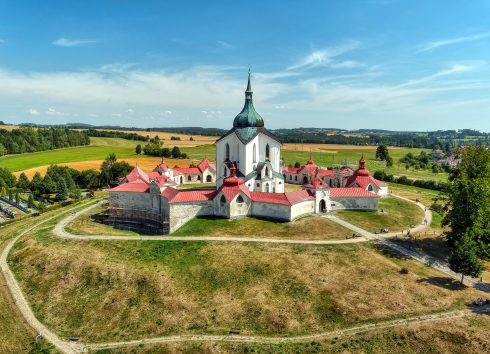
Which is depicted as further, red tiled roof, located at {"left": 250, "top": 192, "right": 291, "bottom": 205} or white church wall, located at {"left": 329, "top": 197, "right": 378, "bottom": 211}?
white church wall, located at {"left": 329, "top": 197, "right": 378, "bottom": 211}

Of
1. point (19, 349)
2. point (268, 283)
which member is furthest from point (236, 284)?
point (19, 349)

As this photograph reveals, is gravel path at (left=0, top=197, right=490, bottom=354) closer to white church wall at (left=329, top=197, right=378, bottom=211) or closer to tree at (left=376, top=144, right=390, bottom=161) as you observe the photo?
white church wall at (left=329, top=197, right=378, bottom=211)

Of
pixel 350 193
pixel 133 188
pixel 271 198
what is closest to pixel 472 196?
pixel 350 193

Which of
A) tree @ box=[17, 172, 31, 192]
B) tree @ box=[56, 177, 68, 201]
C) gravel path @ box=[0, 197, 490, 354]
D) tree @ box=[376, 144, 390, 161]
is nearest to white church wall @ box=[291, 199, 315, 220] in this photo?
gravel path @ box=[0, 197, 490, 354]

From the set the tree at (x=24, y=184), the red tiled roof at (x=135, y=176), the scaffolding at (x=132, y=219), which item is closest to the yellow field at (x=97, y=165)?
the tree at (x=24, y=184)

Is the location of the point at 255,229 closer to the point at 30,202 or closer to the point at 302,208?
the point at 302,208

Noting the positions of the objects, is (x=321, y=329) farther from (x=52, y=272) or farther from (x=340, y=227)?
(x=52, y=272)
